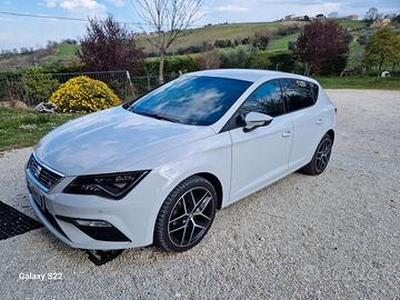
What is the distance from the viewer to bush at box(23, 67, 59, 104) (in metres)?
11.2

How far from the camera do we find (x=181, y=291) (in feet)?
7.52

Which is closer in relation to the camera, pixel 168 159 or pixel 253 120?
pixel 168 159

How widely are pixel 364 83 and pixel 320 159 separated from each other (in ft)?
55.6

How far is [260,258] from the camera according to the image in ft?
8.77

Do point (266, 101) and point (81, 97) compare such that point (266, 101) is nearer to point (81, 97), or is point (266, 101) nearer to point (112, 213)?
point (112, 213)

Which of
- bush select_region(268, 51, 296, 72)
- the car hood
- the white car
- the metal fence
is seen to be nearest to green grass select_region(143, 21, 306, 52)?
bush select_region(268, 51, 296, 72)

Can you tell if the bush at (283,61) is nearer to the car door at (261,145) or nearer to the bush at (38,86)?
the bush at (38,86)

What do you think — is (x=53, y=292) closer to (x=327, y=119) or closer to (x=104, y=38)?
(x=327, y=119)

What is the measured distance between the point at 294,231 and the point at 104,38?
13513mm

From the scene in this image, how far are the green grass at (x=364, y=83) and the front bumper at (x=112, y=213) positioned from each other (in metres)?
17.6

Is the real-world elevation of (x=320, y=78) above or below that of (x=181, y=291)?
below

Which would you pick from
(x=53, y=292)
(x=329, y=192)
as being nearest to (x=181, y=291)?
(x=53, y=292)

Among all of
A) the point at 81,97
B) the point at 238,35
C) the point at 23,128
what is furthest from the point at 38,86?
the point at 238,35

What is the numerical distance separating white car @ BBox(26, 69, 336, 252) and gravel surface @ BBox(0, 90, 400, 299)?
9.3 inches
